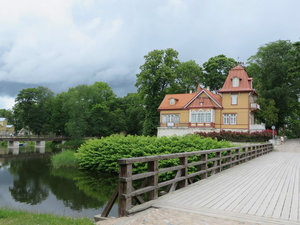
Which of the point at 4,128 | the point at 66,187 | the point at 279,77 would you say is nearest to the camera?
the point at 66,187

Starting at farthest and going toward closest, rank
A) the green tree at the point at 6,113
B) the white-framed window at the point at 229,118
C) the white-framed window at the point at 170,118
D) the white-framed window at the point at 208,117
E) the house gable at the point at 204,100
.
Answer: the green tree at the point at 6,113 < the white-framed window at the point at 170,118 < the house gable at the point at 204,100 < the white-framed window at the point at 208,117 < the white-framed window at the point at 229,118

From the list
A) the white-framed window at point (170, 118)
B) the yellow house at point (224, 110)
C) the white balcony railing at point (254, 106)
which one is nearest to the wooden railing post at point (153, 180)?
the yellow house at point (224, 110)

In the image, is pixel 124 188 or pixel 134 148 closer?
pixel 124 188

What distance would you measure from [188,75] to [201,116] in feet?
50.1

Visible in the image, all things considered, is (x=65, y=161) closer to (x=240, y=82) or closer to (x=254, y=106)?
(x=240, y=82)

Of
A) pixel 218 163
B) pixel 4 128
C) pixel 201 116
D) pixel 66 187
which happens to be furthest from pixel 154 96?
pixel 4 128

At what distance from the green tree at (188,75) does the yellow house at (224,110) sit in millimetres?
11223

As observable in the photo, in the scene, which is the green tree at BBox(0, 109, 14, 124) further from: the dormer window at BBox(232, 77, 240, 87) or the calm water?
the dormer window at BBox(232, 77, 240, 87)

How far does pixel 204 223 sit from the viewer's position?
4.11 metres

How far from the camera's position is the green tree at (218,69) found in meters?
47.3

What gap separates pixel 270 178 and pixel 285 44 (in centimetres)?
3771

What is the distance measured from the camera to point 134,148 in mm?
17688

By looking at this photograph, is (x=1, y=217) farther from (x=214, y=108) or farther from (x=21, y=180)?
(x=214, y=108)

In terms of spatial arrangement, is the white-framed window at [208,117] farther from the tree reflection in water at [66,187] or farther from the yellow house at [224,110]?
the tree reflection in water at [66,187]
